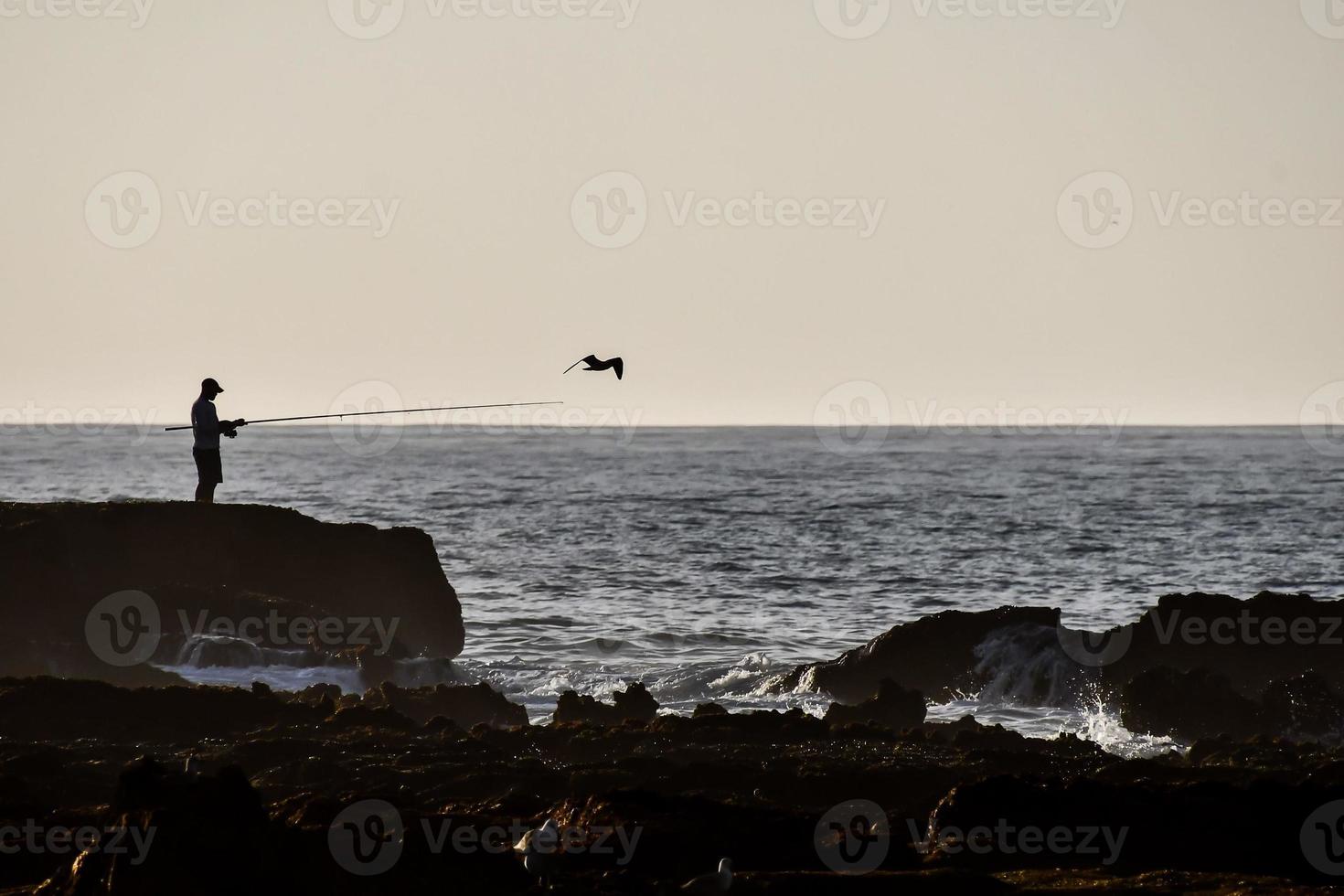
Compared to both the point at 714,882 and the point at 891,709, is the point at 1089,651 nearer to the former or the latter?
the point at 891,709

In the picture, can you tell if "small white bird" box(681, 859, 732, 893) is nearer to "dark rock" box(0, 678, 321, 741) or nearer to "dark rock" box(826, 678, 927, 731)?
"dark rock" box(0, 678, 321, 741)

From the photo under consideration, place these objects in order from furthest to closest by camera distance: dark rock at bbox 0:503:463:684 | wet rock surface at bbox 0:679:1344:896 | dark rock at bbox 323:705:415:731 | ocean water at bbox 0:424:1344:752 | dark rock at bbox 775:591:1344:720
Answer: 1. ocean water at bbox 0:424:1344:752
2. dark rock at bbox 775:591:1344:720
3. dark rock at bbox 0:503:463:684
4. dark rock at bbox 323:705:415:731
5. wet rock surface at bbox 0:679:1344:896

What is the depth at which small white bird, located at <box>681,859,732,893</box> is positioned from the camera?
7703mm

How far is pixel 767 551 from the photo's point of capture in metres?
40.1

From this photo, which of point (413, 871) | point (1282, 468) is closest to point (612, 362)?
point (413, 871)

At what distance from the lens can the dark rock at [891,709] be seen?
49.5ft

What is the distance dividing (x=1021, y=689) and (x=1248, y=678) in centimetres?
271

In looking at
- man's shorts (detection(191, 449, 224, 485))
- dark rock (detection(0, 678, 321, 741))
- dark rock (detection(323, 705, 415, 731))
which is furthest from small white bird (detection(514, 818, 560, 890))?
man's shorts (detection(191, 449, 224, 485))

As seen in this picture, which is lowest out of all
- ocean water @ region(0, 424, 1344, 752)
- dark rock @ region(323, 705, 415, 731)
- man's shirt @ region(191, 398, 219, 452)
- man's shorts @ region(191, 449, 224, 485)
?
ocean water @ region(0, 424, 1344, 752)

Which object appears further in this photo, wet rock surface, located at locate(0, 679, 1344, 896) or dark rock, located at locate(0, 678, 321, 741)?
dark rock, located at locate(0, 678, 321, 741)

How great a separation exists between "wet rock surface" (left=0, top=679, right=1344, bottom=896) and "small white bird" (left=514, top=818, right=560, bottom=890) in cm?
8

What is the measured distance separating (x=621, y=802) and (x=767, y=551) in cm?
3110

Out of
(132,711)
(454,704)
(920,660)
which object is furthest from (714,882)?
(920,660)

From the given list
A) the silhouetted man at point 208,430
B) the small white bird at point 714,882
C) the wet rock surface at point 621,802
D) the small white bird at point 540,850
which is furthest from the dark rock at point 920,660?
the small white bird at point 714,882
